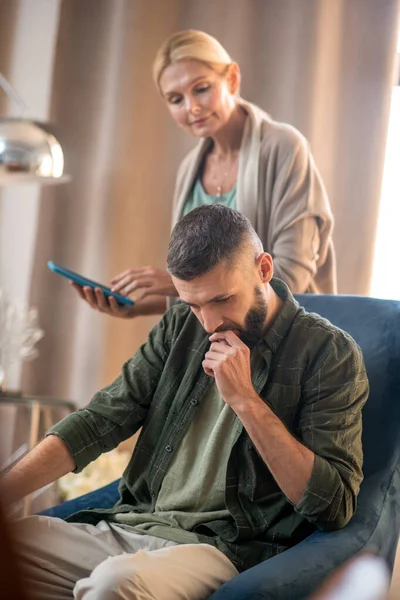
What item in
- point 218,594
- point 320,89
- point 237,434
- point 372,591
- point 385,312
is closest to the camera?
point 218,594

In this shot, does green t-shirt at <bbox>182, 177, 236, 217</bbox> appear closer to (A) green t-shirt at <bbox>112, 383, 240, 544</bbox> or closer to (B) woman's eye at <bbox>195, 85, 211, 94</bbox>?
(B) woman's eye at <bbox>195, 85, 211, 94</bbox>

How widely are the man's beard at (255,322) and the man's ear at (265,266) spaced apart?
22 mm

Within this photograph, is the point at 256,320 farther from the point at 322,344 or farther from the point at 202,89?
the point at 202,89

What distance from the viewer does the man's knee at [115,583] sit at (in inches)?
41.6

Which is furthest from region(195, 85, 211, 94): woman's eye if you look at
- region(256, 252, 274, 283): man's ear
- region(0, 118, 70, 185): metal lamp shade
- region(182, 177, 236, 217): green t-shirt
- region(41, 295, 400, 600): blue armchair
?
region(256, 252, 274, 283): man's ear

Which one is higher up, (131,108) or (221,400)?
(131,108)

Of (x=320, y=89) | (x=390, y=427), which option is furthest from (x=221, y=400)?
(x=320, y=89)

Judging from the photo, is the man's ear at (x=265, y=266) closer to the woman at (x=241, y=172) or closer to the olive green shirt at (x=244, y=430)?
the olive green shirt at (x=244, y=430)

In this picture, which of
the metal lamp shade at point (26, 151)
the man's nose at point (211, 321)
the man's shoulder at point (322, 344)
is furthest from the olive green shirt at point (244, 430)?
the metal lamp shade at point (26, 151)

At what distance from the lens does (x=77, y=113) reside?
9.32 feet

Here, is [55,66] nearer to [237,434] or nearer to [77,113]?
[77,113]

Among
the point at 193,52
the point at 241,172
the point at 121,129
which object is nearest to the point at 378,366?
the point at 241,172

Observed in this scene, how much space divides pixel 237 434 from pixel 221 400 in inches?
3.9

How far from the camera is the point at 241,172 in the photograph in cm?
202
